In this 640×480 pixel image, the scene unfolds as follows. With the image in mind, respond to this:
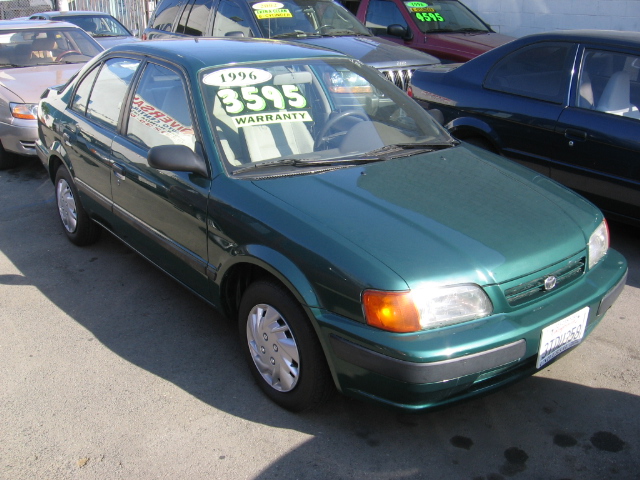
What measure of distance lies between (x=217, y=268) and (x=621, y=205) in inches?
119

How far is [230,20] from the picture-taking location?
8.34 m

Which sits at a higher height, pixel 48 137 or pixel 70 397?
pixel 48 137

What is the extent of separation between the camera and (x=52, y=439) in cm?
314

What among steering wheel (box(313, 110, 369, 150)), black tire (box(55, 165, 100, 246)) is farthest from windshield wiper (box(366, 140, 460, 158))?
black tire (box(55, 165, 100, 246))

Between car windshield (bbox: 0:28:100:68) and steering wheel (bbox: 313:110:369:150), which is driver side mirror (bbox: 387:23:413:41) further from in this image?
steering wheel (bbox: 313:110:369:150)

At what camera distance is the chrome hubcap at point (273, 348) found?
10.3 ft

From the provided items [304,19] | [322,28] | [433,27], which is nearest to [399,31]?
[433,27]

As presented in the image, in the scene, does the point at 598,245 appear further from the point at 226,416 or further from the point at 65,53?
the point at 65,53

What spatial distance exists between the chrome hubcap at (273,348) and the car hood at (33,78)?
496 centimetres

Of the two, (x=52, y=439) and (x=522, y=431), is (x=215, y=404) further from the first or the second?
(x=522, y=431)

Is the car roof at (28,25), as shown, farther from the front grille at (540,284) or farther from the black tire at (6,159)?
the front grille at (540,284)

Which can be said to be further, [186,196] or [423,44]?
[423,44]

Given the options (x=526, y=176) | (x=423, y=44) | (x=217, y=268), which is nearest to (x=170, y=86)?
(x=217, y=268)

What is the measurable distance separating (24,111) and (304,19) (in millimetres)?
3450
